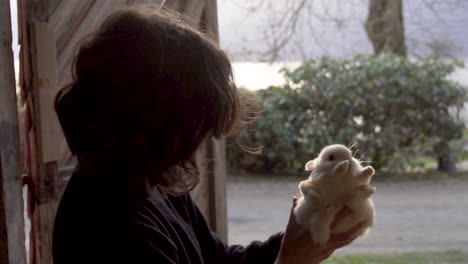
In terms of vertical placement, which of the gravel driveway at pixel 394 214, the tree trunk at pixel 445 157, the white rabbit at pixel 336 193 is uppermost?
the white rabbit at pixel 336 193

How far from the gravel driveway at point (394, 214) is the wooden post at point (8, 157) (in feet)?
7.12

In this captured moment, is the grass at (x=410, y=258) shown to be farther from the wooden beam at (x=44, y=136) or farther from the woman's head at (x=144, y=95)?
the woman's head at (x=144, y=95)

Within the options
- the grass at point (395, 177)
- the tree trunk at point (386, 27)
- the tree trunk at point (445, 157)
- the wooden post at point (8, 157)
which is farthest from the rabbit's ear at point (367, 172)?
the tree trunk at point (445, 157)

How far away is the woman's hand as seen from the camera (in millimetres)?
1100

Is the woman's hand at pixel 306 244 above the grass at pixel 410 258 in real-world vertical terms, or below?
above

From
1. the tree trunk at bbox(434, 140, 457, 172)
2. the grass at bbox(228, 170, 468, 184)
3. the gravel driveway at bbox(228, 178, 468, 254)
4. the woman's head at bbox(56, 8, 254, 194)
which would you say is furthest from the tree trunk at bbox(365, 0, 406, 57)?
the woman's head at bbox(56, 8, 254, 194)

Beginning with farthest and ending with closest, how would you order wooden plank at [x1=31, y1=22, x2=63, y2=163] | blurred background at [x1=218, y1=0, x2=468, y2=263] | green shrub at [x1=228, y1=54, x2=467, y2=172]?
green shrub at [x1=228, y1=54, x2=467, y2=172] → blurred background at [x1=218, y1=0, x2=468, y2=263] → wooden plank at [x1=31, y1=22, x2=63, y2=163]

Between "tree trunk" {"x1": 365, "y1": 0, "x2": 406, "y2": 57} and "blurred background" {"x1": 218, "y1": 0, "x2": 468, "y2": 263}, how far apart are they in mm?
10

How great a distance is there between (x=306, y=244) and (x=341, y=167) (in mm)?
156

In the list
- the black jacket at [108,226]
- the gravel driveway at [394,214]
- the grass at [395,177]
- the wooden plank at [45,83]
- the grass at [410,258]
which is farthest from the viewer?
the grass at [395,177]

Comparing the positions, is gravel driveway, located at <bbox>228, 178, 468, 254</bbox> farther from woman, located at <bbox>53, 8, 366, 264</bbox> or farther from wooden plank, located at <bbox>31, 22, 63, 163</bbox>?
woman, located at <bbox>53, 8, 366, 264</bbox>

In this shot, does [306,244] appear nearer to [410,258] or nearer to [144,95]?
[144,95]

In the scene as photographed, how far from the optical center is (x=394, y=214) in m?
3.84

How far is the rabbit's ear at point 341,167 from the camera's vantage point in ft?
3.62
